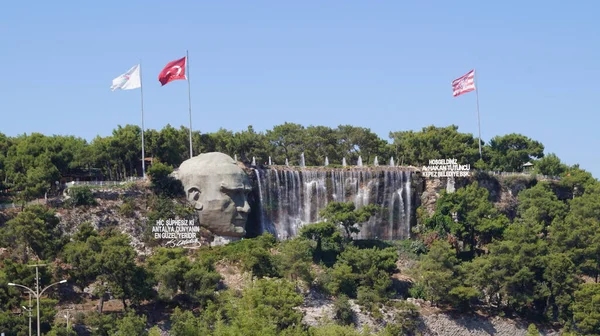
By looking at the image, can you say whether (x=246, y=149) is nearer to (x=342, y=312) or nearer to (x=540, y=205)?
(x=540, y=205)

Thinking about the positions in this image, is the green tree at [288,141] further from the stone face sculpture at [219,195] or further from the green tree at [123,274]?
the green tree at [123,274]

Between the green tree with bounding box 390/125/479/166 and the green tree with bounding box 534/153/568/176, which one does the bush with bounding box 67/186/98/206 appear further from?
the green tree with bounding box 534/153/568/176

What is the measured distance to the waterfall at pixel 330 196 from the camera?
105938 millimetres

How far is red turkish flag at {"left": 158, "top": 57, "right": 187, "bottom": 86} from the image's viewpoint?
102 metres

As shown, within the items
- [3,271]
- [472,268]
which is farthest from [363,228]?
[3,271]

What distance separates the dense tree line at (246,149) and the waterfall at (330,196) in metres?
9.38

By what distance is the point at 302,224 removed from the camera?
10631 cm

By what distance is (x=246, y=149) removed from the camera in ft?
395

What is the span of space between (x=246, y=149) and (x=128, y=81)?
71.4 feet

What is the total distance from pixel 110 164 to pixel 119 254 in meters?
24.3

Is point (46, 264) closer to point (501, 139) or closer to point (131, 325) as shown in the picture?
point (131, 325)

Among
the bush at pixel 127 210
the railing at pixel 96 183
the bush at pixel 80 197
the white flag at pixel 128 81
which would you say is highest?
the white flag at pixel 128 81
